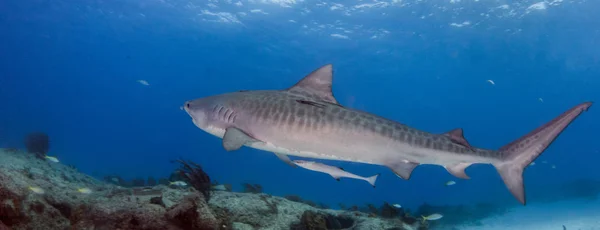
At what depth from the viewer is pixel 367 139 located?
4555 mm

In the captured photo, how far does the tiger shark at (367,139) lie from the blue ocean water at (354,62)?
107ft

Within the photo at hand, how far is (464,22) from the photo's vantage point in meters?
39.8

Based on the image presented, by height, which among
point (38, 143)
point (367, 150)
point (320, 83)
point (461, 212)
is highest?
point (461, 212)

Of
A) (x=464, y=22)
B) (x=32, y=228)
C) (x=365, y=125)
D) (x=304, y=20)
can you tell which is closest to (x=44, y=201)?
(x=32, y=228)

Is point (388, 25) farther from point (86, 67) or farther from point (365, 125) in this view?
point (86, 67)

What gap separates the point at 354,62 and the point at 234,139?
2099 inches

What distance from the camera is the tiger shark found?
4.57 metres

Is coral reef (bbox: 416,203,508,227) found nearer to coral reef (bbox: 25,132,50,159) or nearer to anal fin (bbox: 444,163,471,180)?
anal fin (bbox: 444,163,471,180)

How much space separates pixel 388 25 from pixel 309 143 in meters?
38.8

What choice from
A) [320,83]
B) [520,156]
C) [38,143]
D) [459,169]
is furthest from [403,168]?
[38,143]

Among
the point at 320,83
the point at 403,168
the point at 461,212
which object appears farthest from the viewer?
the point at 461,212

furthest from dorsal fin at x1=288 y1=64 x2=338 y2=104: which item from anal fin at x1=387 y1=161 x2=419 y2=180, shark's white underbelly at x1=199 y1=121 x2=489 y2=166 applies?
anal fin at x1=387 y1=161 x2=419 y2=180

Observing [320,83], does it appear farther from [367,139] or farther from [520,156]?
[520,156]

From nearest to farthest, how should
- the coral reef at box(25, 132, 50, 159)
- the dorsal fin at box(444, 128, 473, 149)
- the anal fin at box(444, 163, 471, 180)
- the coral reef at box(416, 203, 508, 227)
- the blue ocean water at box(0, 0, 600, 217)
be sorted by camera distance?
1. the dorsal fin at box(444, 128, 473, 149)
2. the anal fin at box(444, 163, 471, 180)
3. the coral reef at box(25, 132, 50, 159)
4. the coral reef at box(416, 203, 508, 227)
5. the blue ocean water at box(0, 0, 600, 217)
